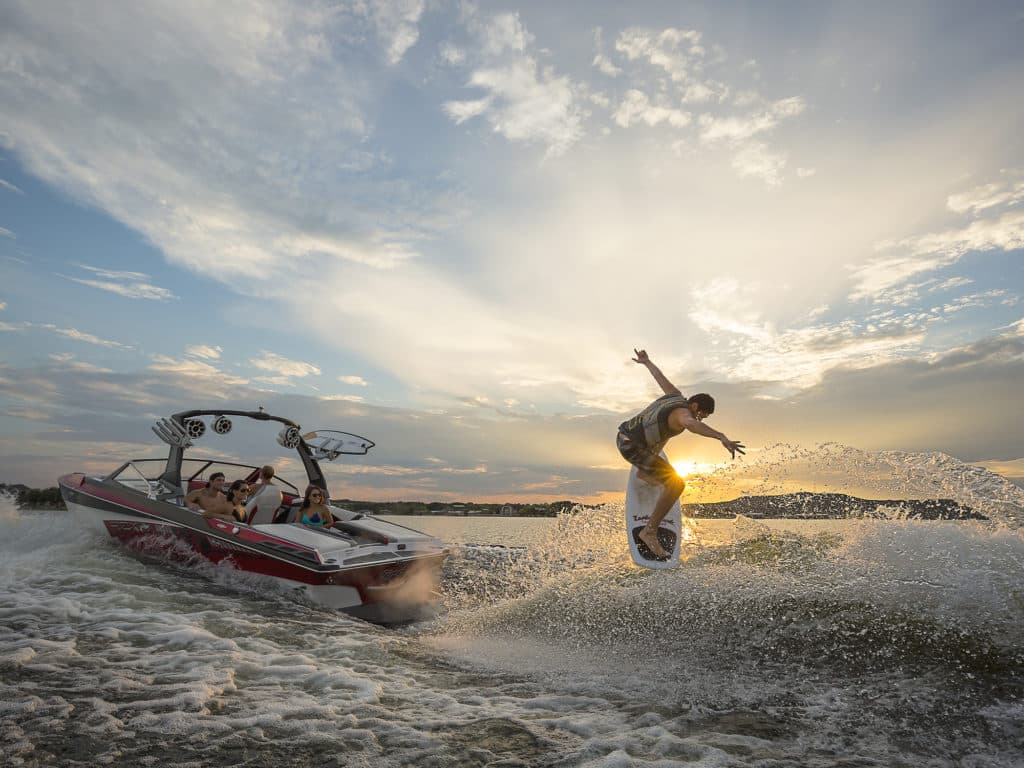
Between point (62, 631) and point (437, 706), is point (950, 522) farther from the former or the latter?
point (62, 631)

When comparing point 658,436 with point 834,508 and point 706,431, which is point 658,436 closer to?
point 706,431

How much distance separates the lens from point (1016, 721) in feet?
14.9

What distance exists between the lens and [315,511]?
11.5 metres

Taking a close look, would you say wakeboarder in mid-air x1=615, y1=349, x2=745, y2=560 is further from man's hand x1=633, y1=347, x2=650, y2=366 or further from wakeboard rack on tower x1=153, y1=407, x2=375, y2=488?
wakeboard rack on tower x1=153, y1=407, x2=375, y2=488

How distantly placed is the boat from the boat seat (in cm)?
3

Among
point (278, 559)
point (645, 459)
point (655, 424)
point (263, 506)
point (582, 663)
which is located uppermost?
point (655, 424)

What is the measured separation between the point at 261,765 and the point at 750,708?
12.1 feet

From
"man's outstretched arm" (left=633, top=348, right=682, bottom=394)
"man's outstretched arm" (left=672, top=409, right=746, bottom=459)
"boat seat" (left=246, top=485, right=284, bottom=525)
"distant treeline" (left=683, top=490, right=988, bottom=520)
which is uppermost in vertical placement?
"man's outstretched arm" (left=633, top=348, right=682, bottom=394)

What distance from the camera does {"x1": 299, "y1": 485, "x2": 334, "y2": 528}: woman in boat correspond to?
11375 mm

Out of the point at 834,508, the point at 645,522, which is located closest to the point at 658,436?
the point at 645,522

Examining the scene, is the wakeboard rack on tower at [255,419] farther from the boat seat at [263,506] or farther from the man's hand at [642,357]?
the man's hand at [642,357]

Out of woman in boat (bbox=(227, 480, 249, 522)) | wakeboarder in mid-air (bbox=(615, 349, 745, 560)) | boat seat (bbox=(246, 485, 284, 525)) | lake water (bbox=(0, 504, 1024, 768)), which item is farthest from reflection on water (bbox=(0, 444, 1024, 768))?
boat seat (bbox=(246, 485, 284, 525))

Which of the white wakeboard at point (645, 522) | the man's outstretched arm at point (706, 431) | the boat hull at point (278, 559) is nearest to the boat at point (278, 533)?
the boat hull at point (278, 559)

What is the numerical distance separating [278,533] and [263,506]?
298cm
